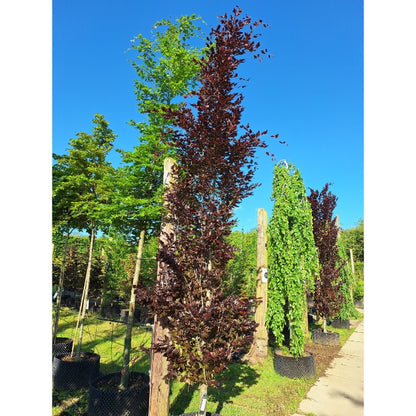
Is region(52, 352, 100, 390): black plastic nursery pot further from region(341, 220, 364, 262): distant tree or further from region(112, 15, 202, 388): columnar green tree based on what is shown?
region(341, 220, 364, 262): distant tree

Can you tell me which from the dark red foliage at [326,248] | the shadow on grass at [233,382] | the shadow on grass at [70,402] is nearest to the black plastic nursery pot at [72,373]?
the shadow on grass at [70,402]

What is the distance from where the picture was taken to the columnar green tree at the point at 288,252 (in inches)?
240

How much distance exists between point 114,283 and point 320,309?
774 centimetres

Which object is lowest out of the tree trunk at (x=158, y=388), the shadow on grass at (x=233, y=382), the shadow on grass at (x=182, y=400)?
the shadow on grass at (x=233, y=382)

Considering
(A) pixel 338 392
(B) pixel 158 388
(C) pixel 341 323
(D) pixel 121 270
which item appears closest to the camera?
(B) pixel 158 388

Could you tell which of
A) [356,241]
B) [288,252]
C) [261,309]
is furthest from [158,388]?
[356,241]

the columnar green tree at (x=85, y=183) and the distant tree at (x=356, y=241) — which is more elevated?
the columnar green tree at (x=85, y=183)

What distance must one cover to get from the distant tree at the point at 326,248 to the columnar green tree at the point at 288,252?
173 cm

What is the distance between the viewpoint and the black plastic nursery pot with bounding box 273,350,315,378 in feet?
17.7

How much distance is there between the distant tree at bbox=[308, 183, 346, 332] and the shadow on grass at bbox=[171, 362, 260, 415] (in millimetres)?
3472

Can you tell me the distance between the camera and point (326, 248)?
9219mm

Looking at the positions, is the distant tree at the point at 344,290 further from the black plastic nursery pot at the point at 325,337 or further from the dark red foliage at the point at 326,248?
the black plastic nursery pot at the point at 325,337

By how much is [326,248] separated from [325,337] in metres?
2.63

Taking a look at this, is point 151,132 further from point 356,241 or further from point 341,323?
point 356,241
